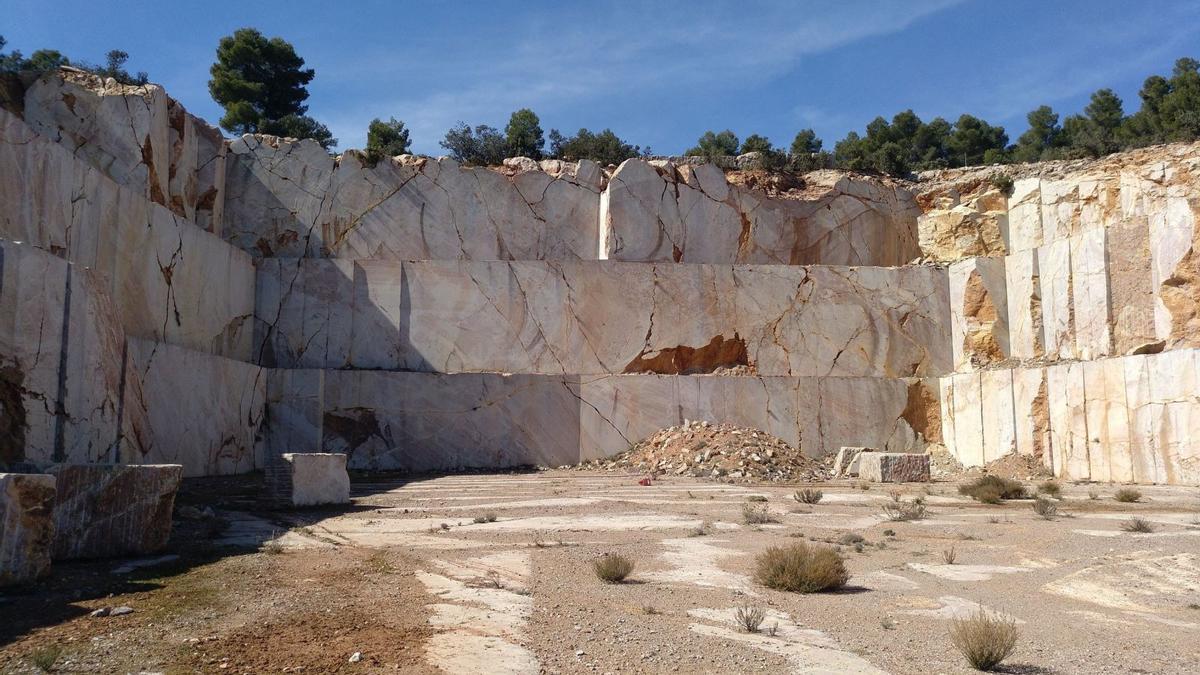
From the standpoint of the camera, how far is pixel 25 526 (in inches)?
197

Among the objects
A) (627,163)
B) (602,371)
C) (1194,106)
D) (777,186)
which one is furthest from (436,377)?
(1194,106)

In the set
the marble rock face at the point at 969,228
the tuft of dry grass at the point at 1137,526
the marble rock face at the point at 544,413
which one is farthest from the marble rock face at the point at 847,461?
the tuft of dry grass at the point at 1137,526

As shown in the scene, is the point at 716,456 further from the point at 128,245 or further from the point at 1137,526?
the point at 128,245

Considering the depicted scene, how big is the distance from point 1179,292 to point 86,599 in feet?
48.2

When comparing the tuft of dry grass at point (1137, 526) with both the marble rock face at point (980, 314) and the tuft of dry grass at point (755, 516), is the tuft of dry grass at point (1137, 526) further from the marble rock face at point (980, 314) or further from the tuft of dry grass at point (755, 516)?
A: the marble rock face at point (980, 314)

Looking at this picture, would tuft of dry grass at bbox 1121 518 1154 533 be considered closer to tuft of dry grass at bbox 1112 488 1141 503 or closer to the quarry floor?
the quarry floor

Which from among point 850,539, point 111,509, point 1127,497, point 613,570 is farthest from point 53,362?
point 1127,497

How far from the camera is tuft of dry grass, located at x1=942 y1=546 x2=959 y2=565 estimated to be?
6.57 m

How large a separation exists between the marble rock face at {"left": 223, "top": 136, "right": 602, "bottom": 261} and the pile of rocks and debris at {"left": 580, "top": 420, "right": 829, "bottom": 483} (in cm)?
496

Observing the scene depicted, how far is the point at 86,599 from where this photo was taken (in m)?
4.89

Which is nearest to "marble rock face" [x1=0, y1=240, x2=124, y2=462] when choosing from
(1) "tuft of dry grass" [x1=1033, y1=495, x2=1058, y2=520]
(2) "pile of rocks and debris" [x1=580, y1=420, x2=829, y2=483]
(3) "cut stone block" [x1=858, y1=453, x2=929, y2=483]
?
(2) "pile of rocks and debris" [x1=580, y1=420, x2=829, y2=483]

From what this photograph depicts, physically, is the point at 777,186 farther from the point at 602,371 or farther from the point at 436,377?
the point at 436,377

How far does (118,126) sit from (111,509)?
10797 mm

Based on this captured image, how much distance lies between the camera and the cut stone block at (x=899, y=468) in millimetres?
14930
